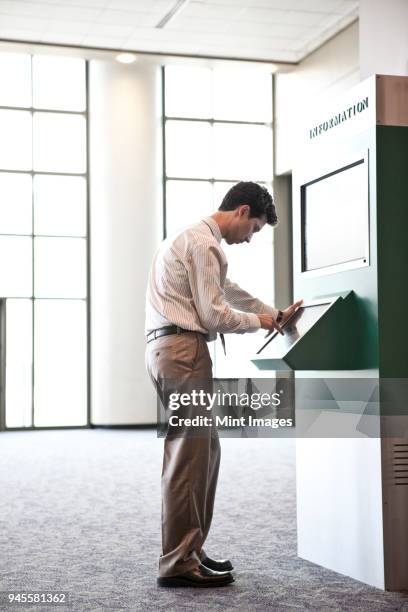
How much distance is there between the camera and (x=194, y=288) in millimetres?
3822

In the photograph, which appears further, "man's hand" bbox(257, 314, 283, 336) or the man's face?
the man's face

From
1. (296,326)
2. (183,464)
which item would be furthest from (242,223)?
(183,464)

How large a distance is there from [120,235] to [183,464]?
9.88 m

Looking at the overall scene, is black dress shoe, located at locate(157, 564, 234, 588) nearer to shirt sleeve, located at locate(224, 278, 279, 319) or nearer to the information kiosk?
the information kiosk

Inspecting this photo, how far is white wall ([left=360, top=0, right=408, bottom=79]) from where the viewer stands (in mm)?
4742

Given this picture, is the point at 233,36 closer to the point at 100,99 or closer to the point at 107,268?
the point at 100,99

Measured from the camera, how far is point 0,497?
6801 millimetres

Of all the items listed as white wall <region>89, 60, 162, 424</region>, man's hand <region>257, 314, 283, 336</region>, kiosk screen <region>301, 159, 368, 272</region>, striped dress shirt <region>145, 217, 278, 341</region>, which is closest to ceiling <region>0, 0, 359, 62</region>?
white wall <region>89, 60, 162, 424</region>

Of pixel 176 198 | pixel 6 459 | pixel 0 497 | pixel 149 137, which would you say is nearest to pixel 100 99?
pixel 149 137

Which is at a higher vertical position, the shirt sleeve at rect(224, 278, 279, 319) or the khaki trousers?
the shirt sleeve at rect(224, 278, 279, 319)

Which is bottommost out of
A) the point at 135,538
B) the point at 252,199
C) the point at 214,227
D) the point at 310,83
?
the point at 135,538

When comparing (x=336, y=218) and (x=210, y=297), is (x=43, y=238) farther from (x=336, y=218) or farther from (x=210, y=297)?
(x=210, y=297)

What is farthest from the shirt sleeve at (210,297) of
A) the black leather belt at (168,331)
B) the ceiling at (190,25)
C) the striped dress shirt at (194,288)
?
the ceiling at (190,25)

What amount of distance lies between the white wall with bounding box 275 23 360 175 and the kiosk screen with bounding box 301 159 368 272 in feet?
23.1
